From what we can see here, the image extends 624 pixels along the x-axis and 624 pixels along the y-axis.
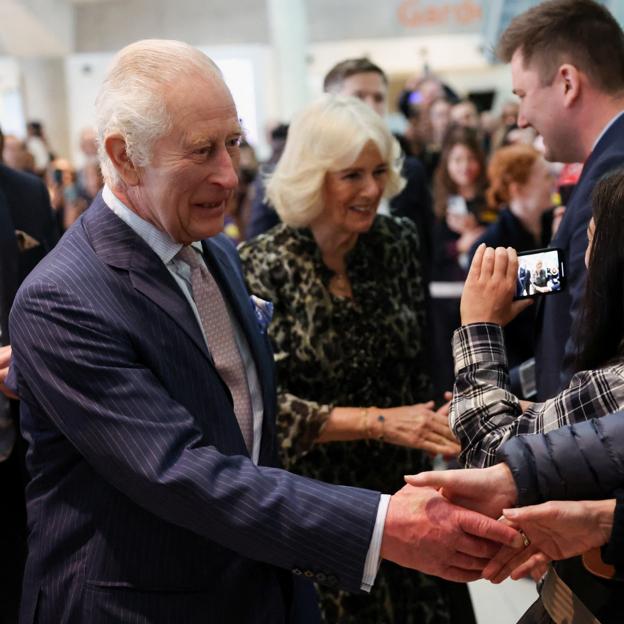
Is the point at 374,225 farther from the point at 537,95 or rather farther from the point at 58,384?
the point at 58,384

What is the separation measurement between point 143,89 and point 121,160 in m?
0.15

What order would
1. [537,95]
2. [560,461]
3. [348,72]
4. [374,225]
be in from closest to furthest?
[560,461] → [537,95] → [374,225] → [348,72]

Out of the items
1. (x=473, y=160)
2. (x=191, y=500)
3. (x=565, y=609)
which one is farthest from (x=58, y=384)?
(x=473, y=160)

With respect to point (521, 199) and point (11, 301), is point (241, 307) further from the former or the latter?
point (521, 199)

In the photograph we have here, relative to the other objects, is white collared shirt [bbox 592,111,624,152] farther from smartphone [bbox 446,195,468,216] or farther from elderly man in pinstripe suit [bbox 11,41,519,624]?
smartphone [bbox 446,195,468,216]

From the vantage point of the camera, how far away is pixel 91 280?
1579 millimetres

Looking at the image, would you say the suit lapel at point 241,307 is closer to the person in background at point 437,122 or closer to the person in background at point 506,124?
the person in background at point 506,124

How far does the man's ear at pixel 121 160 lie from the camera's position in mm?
1663

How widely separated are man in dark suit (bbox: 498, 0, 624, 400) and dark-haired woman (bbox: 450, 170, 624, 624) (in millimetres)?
666

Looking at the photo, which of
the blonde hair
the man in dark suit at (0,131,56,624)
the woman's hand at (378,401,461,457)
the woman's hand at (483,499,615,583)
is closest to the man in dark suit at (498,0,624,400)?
the woman's hand at (378,401,461,457)

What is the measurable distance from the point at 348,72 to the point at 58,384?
3079 millimetres

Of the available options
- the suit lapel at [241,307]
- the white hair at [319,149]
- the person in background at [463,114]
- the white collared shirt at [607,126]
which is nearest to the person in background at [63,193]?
the person in background at [463,114]

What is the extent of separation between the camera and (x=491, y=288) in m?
1.86

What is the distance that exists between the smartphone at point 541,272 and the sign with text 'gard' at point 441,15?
13501 millimetres
